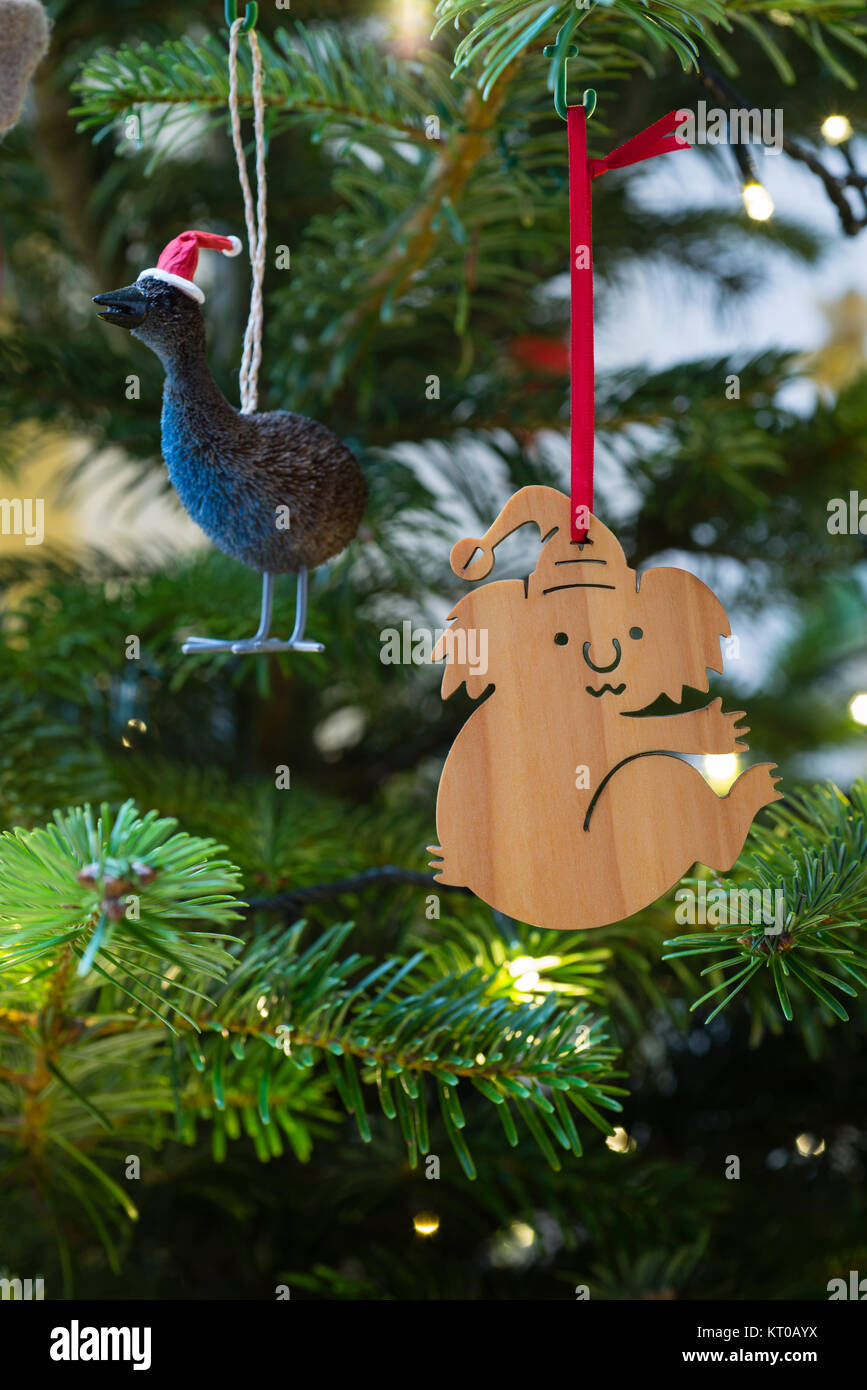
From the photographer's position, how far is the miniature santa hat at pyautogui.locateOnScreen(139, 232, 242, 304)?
0.34 metres

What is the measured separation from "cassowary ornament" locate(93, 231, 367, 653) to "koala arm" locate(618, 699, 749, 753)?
108mm

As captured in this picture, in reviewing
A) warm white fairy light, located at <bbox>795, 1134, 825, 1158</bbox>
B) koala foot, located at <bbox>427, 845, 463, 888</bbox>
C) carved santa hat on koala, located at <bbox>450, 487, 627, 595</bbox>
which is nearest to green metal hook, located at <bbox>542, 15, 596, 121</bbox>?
carved santa hat on koala, located at <bbox>450, 487, 627, 595</bbox>

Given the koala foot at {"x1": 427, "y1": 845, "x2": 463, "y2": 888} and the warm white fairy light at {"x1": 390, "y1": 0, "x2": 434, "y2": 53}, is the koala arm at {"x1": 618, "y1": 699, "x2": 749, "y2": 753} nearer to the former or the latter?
the koala foot at {"x1": 427, "y1": 845, "x2": 463, "y2": 888}

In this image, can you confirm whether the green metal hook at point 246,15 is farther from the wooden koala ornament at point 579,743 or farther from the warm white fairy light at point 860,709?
the warm white fairy light at point 860,709

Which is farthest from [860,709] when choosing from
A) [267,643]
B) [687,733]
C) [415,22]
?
[415,22]

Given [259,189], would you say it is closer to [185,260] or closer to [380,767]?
[185,260]

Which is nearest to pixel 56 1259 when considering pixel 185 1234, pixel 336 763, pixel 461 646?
pixel 185 1234

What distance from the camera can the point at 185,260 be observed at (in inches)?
13.8

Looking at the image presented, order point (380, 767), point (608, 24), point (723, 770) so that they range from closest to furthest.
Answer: point (608, 24)
point (723, 770)
point (380, 767)

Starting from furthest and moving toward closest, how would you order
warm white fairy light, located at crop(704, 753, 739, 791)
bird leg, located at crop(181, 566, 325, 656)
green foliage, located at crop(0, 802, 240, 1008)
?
1. warm white fairy light, located at crop(704, 753, 739, 791)
2. bird leg, located at crop(181, 566, 325, 656)
3. green foliage, located at crop(0, 802, 240, 1008)

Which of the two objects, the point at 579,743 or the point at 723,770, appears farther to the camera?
the point at 723,770

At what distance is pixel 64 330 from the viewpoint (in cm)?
65

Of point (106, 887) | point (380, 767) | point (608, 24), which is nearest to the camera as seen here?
point (106, 887)

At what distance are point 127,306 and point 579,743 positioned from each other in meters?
0.20
